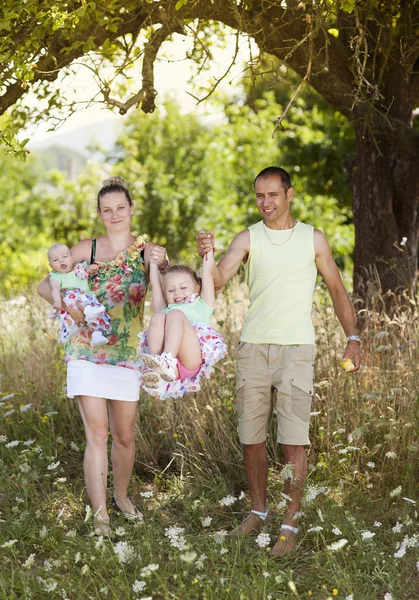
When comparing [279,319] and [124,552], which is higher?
[279,319]

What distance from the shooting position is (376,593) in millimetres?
3949

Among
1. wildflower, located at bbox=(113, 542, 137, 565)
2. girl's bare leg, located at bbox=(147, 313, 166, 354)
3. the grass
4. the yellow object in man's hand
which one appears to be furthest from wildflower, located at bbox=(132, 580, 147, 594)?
the yellow object in man's hand

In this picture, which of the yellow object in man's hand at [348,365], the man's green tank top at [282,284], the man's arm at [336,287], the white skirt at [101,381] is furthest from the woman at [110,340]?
the yellow object in man's hand at [348,365]

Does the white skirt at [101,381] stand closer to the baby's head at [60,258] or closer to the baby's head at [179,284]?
the baby's head at [60,258]

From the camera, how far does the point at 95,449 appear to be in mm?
4727

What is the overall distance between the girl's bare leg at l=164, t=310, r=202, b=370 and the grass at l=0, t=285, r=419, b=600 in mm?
718

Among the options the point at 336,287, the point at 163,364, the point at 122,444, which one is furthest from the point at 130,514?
the point at 336,287

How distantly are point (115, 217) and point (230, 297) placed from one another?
3.26 m

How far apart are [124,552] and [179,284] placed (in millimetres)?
1344

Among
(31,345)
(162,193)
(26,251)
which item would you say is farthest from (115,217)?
(26,251)

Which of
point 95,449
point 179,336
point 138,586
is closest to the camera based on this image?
point 138,586

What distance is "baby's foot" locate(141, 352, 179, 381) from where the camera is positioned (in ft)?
13.3

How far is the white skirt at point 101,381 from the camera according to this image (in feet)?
15.4

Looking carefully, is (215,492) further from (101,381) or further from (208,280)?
(208,280)
